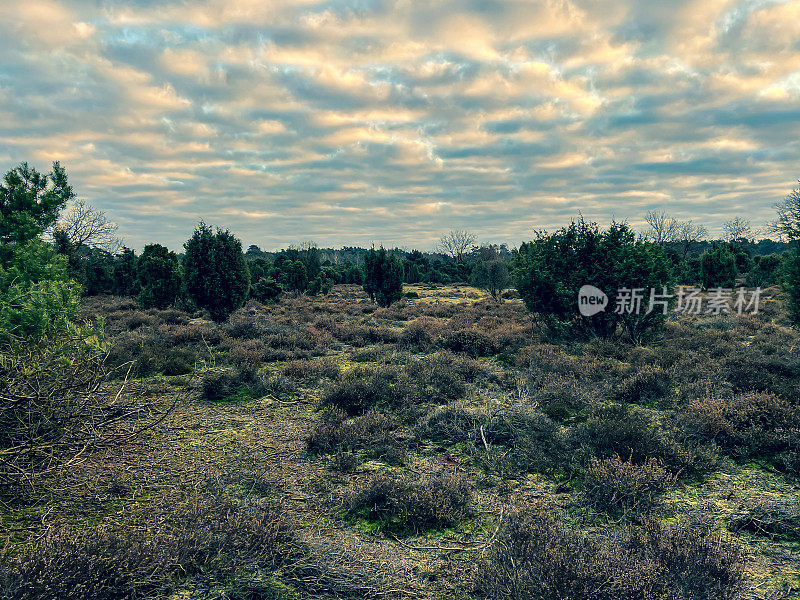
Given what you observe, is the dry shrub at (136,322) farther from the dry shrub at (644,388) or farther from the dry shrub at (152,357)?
the dry shrub at (644,388)

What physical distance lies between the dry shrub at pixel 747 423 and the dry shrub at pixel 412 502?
14.6ft

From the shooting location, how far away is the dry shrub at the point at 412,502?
5.06 metres

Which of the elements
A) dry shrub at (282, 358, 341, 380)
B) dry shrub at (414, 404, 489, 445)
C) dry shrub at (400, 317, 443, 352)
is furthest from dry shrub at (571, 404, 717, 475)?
dry shrub at (400, 317, 443, 352)

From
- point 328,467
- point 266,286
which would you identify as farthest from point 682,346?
Result: point 266,286

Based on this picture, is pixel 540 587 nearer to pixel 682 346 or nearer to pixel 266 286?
Answer: pixel 682 346

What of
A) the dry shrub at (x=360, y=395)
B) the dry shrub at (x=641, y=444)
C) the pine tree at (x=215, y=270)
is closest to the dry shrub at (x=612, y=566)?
the dry shrub at (x=641, y=444)

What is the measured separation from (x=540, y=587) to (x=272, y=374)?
379 inches

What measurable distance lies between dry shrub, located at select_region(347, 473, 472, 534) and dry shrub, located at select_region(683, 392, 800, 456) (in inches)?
175

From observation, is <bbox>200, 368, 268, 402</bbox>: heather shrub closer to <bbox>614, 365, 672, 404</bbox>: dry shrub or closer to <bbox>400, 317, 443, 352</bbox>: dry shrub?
<bbox>400, 317, 443, 352</bbox>: dry shrub

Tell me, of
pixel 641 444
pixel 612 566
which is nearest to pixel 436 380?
pixel 641 444

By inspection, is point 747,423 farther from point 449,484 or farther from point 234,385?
A: point 234,385

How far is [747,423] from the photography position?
730 centimetres

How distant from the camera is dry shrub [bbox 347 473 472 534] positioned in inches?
199

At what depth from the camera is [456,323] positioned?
20094 millimetres
